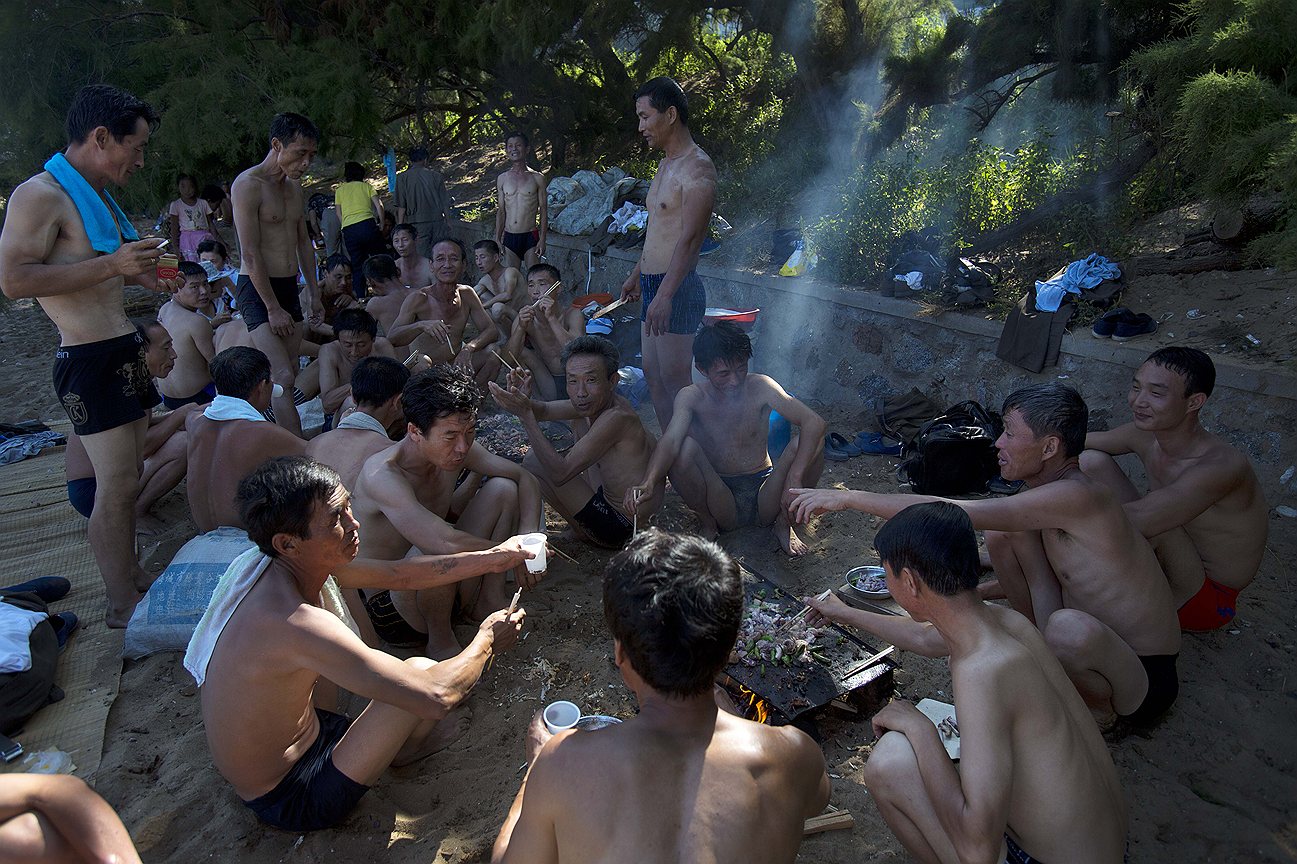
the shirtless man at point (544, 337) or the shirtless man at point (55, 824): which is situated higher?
the shirtless man at point (55, 824)

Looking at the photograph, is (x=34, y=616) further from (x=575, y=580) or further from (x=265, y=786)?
(x=575, y=580)

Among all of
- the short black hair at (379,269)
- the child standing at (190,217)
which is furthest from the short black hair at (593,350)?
the child standing at (190,217)

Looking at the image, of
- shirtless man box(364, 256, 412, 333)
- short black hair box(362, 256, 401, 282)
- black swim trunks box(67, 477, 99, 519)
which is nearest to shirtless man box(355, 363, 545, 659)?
black swim trunks box(67, 477, 99, 519)

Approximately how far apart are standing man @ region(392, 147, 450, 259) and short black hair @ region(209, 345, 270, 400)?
6.93m

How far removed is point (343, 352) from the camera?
629 cm

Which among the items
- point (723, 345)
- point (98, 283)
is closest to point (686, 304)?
point (723, 345)

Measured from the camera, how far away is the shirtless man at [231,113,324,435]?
5539 millimetres

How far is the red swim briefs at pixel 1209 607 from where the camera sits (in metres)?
3.66

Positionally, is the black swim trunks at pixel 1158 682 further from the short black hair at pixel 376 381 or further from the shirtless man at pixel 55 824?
the short black hair at pixel 376 381

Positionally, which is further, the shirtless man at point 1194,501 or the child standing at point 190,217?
the child standing at point 190,217

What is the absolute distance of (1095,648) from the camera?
284cm

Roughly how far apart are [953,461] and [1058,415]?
2200mm

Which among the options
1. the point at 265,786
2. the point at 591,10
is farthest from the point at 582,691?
the point at 591,10

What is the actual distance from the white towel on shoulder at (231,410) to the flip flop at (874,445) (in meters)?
4.23
